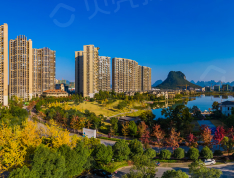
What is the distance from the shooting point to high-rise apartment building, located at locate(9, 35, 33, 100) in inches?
1181

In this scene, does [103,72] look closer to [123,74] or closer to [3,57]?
[123,74]

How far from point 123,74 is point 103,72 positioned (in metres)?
5.98

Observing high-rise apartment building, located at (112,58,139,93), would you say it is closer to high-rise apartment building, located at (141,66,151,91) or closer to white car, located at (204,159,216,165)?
high-rise apartment building, located at (141,66,151,91)

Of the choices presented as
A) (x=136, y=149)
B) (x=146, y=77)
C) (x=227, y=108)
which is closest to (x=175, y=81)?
(x=146, y=77)

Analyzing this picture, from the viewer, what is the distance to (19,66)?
3005 cm

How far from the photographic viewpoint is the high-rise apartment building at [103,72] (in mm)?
41384

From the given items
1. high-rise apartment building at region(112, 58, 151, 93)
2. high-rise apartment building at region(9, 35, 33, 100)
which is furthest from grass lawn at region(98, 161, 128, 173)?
high-rise apartment building at region(112, 58, 151, 93)

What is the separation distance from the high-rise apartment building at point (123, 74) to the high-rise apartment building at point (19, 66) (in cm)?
2095

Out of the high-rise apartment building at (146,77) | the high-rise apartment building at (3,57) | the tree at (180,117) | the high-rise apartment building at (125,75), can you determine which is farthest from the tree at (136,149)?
the high-rise apartment building at (146,77)

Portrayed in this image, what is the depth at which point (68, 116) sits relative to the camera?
50.9 ft

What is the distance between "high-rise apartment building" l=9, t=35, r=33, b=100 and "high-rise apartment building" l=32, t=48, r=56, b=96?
177 inches

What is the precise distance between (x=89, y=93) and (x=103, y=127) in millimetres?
22807

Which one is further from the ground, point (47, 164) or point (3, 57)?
point (3, 57)

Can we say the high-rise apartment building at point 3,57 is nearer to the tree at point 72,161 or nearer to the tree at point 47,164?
the tree at point 72,161
